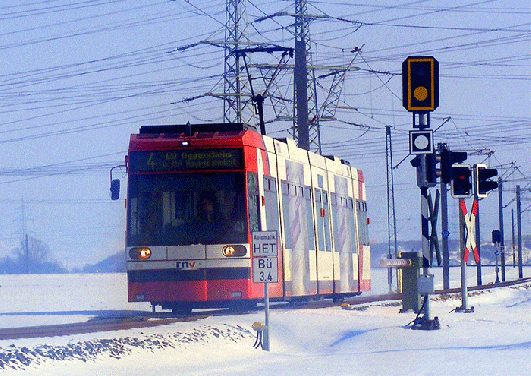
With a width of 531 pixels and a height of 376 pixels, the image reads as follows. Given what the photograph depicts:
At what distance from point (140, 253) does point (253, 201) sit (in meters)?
2.52

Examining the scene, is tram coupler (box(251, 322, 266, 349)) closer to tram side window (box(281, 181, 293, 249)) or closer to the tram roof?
the tram roof

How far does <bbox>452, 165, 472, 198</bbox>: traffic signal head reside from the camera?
20.9 meters

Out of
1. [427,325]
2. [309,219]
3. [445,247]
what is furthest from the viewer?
[445,247]

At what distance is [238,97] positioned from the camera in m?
47.7

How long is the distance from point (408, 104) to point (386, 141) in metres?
34.0

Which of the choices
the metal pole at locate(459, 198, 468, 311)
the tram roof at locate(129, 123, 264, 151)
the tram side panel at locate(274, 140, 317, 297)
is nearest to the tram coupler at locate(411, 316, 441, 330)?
the tram side panel at locate(274, 140, 317, 297)

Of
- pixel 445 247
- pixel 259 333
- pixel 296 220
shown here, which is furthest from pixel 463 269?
pixel 445 247

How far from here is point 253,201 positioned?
21906 millimetres

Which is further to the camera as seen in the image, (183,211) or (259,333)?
(183,211)

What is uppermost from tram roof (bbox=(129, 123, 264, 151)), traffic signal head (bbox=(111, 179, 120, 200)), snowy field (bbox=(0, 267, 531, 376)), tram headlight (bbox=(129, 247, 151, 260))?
tram roof (bbox=(129, 123, 264, 151))

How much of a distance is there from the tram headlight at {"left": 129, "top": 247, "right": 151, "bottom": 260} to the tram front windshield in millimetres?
123

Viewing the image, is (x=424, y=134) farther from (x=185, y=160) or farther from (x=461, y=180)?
(x=185, y=160)

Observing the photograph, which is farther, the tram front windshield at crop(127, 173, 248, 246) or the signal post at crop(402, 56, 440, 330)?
the tram front windshield at crop(127, 173, 248, 246)

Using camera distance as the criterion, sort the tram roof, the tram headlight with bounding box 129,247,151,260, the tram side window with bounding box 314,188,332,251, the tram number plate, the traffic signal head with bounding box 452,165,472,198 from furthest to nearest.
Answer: the tram side window with bounding box 314,188,332,251 < the tram roof < the tram headlight with bounding box 129,247,151,260 < the traffic signal head with bounding box 452,165,472,198 < the tram number plate
